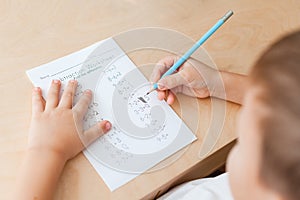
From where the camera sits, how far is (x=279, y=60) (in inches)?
16.5

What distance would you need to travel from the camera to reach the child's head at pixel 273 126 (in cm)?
39

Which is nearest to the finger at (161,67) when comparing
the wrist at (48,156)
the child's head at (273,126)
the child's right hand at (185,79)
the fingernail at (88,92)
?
the child's right hand at (185,79)

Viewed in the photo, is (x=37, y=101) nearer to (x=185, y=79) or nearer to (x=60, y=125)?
(x=60, y=125)

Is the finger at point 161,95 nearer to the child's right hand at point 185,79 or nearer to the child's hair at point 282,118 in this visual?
the child's right hand at point 185,79

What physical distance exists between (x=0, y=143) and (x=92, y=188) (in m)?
0.15

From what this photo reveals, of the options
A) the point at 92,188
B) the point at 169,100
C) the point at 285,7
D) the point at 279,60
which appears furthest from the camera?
the point at 285,7

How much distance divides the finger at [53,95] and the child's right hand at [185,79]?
0.16 metres

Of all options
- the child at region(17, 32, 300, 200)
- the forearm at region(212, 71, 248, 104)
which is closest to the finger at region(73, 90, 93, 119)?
the child at region(17, 32, 300, 200)

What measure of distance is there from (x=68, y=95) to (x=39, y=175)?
0.14m

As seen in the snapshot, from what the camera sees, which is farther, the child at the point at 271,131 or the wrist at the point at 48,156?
the wrist at the point at 48,156

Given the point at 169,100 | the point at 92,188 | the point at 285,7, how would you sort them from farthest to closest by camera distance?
the point at 285,7 < the point at 169,100 < the point at 92,188

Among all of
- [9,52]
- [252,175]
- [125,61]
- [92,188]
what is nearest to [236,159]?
[252,175]

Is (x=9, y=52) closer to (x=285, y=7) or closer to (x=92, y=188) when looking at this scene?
(x=92, y=188)

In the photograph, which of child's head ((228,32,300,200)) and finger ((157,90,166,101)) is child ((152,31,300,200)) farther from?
finger ((157,90,166,101))
